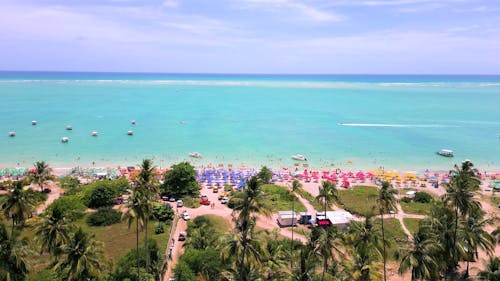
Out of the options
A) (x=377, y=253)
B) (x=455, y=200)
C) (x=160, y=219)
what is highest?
(x=455, y=200)

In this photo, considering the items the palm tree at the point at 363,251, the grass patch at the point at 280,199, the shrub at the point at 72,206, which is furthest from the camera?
the grass patch at the point at 280,199

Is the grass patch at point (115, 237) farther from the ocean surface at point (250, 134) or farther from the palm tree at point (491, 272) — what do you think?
the ocean surface at point (250, 134)

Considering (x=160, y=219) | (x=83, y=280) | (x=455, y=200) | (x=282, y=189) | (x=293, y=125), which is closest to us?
(x=83, y=280)

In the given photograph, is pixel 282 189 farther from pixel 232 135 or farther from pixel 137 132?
pixel 137 132

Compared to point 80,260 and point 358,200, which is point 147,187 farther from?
point 358,200

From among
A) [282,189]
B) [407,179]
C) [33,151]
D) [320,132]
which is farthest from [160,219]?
[320,132]

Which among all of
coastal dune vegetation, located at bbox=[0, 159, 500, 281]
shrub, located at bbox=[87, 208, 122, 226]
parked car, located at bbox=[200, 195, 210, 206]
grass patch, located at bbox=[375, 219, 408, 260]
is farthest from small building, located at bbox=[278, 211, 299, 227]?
shrub, located at bbox=[87, 208, 122, 226]

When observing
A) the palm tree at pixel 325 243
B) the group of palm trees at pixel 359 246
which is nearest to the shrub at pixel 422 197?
the group of palm trees at pixel 359 246
